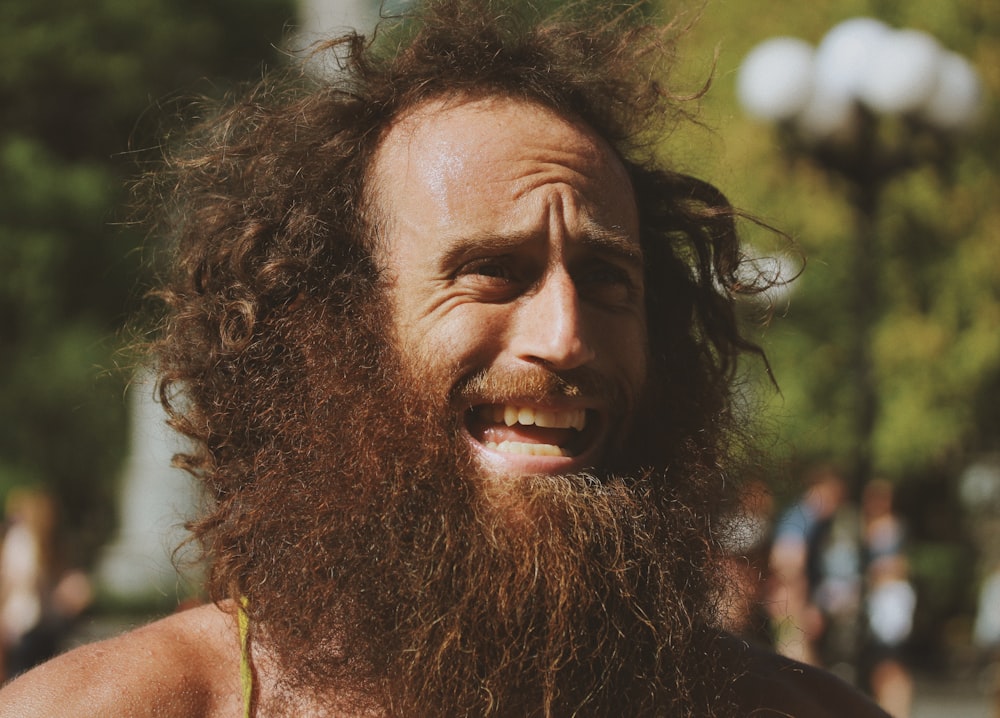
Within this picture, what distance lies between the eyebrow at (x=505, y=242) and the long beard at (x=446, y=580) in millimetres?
243

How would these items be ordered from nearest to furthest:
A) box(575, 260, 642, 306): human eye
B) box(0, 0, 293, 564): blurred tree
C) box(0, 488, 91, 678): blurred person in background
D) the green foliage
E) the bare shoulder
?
the bare shoulder, box(575, 260, 642, 306): human eye, box(0, 488, 91, 678): blurred person in background, the green foliage, box(0, 0, 293, 564): blurred tree

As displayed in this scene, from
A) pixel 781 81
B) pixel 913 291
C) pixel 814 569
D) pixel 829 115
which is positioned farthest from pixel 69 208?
pixel 814 569

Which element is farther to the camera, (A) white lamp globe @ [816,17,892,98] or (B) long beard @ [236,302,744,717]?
(A) white lamp globe @ [816,17,892,98]

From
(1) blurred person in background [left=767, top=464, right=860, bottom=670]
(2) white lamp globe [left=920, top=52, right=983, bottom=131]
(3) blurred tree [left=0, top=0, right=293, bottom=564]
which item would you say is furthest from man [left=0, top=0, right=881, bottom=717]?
(3) blurred tree [left=0, top=0, right=293, bottom=564]

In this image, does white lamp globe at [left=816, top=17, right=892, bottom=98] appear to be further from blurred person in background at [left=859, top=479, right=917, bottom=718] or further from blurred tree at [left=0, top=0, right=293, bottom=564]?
blurred tree at [left=0, top=0, right=293, bottom=564]

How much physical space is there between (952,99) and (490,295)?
688 centimetres

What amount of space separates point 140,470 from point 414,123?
18589 millimetres

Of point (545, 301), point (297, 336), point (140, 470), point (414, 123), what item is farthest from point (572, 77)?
point (140, 470)

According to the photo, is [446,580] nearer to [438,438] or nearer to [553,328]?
[438,438]

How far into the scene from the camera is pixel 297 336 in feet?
8.00

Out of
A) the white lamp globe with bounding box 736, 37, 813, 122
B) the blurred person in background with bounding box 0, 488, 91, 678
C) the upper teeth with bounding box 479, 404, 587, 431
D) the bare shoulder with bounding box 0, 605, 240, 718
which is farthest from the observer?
the white lamp globe with bounding box 736, 37, 813, 122

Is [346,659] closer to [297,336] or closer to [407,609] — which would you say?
[407,609]

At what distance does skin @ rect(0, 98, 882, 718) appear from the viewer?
2.18 metres

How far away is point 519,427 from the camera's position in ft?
7.54
